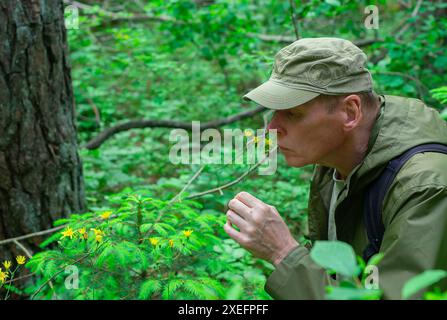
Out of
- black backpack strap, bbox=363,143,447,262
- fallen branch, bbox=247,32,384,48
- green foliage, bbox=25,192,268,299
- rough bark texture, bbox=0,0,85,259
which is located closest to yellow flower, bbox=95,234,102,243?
green foliage, bbox=25,192,268,299

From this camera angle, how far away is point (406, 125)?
1.98 metres

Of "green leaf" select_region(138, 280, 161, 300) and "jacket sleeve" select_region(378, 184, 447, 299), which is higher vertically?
"jacket sleeve" select_region(378, 184, 447, 299)

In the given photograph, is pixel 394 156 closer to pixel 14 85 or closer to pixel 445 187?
pixel 445 187

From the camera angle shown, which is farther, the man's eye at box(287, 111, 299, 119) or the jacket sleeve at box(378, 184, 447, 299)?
the man's eye at box(287, 111, 299, 119)

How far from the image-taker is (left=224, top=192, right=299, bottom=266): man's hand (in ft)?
6.01

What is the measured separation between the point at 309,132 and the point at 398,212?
0.49 m

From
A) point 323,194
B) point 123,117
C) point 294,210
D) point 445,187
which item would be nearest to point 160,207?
point 323,194

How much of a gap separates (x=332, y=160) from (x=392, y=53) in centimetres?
295

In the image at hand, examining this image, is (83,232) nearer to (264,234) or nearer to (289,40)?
(264,234)

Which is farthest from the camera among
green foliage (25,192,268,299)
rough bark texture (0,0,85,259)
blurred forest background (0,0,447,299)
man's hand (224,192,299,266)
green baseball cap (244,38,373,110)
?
rough bark texture (0,0,85,259)

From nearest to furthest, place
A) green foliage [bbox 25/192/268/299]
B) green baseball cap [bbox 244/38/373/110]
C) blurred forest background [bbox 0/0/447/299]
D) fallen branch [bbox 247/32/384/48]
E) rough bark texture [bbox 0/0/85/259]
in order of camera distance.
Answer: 1. green baseball cap [bbox 244/38/373/110]
2. green foliage [bbox 25/192/268/299]
3. blurred forest background [bbox 0/0/447/299]
4. rough bark texture [bbox 0/0/85/259]
5. fallen branch [bbox 247/32/384/48]

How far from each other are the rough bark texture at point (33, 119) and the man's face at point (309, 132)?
67.5 inches

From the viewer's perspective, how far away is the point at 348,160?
2.14 metres

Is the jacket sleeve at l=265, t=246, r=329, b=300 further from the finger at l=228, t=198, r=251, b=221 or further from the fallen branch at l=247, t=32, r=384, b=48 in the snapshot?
the fallen branch at l=247, t=32, r=384, b=48
